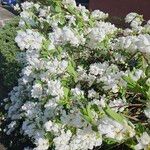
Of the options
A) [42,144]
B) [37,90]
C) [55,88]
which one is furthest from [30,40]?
[42,144]

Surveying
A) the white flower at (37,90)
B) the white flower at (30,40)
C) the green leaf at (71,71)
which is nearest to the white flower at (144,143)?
the green leaf at (71,71)

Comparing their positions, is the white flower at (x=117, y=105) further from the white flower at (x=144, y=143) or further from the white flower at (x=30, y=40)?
the white flower at (x=30, y=40)

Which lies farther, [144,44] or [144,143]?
[144,44]

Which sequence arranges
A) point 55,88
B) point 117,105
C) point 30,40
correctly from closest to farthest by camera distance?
1. point 117,105
2. point 55,88
3. point 30,40

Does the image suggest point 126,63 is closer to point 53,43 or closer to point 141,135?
point 53,43

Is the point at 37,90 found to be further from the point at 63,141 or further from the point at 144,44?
the point at 144,44

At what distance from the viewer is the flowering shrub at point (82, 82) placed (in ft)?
8.67

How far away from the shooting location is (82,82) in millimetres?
3773

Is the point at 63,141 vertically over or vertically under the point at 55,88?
under

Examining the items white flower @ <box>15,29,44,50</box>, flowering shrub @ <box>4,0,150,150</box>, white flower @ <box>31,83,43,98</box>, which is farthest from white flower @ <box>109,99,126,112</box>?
white flower @ <box>15,29,44,50</box>

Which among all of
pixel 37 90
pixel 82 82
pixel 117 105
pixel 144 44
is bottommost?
pixel 117 105

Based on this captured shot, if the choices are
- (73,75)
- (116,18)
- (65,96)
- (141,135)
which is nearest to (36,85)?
(73,75)

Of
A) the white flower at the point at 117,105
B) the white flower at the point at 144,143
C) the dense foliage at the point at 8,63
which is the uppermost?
the dense foliage at the point at 8,63

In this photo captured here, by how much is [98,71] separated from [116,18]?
12.4 meters
